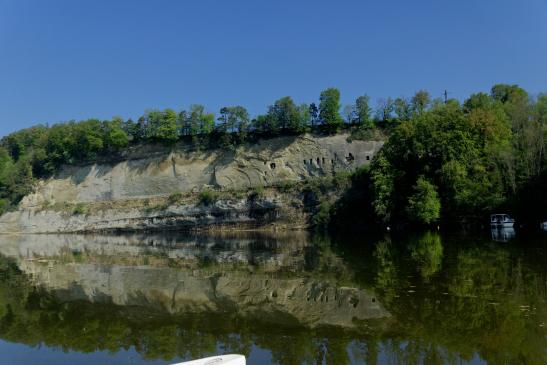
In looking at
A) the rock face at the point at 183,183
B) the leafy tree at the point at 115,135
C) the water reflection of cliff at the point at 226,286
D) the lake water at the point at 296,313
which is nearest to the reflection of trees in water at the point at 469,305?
the lake water at the point at 296,313

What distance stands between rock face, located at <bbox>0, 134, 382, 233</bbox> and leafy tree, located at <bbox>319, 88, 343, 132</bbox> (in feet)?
7.74

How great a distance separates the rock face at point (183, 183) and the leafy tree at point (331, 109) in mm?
2360

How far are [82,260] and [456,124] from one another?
40.0 metres

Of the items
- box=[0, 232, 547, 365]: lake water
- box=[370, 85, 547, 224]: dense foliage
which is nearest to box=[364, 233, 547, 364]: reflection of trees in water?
box=[0, 232, 547, 365]: lake water

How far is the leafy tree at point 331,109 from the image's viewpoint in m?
69.4

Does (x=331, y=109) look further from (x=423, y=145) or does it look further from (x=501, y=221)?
(x=501, y=221)

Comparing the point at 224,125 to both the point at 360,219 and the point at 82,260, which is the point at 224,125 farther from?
the point at 82,260

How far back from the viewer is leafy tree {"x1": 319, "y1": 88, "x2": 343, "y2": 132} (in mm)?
69438

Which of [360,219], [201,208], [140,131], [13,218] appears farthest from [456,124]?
[13,218]

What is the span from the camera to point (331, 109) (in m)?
69.5

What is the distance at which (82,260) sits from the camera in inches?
1206

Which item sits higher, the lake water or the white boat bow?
the white boat bow

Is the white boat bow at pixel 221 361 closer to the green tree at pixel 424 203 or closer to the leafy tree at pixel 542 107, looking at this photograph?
the green tree at pixel 424 203

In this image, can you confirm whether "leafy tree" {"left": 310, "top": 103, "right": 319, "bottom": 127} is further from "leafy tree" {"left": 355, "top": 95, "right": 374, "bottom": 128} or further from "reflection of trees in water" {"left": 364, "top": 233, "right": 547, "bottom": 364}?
"reflection of trees in water" {"left": 364, "top": 233, "right": 547, "bottom": 364}
